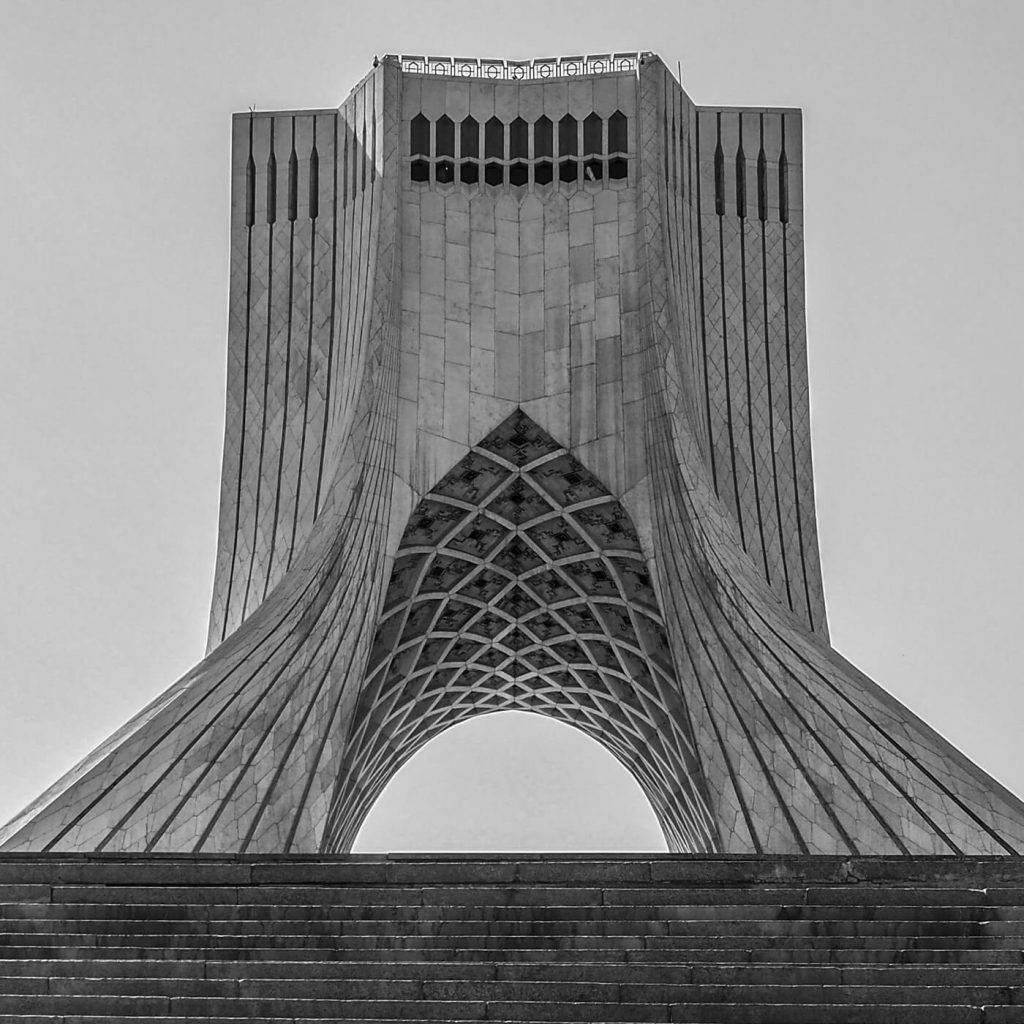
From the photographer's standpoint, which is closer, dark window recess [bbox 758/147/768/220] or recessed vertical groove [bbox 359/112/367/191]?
recessed vertical groove [bbox 359/112/367/191]

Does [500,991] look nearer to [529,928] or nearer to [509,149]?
[529,928]

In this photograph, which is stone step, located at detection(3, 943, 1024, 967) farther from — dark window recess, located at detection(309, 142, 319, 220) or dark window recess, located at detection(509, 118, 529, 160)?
A: dark window recess, located at detection(309, 142, 319, 220)

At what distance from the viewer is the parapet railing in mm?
23766

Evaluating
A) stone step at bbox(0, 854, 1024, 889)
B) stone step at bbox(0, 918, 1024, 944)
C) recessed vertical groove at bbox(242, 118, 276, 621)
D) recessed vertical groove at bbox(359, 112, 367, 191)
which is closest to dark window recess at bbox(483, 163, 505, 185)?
recessed vertical groove at bbox(359, 112, 367, 191)

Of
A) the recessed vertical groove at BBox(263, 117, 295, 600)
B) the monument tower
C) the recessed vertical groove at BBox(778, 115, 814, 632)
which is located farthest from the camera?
the recessed vertical groove at BBox(778, 115, 814, 632)

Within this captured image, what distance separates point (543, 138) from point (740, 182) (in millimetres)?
3450

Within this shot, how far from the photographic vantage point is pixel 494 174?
77.7 ft

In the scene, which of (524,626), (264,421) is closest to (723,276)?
(524,626)

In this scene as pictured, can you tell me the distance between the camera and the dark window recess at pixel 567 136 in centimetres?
2353

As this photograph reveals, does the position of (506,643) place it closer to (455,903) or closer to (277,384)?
(277,384)

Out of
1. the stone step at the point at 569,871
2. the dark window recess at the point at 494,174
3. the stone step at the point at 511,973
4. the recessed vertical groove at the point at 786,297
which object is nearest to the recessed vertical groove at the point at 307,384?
the dark window recess at the point at 494,174

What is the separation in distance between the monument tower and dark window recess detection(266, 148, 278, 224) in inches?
1.5

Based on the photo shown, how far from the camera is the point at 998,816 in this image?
16.6 metres

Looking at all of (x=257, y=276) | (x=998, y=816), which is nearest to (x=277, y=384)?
(x=257, y=276)
